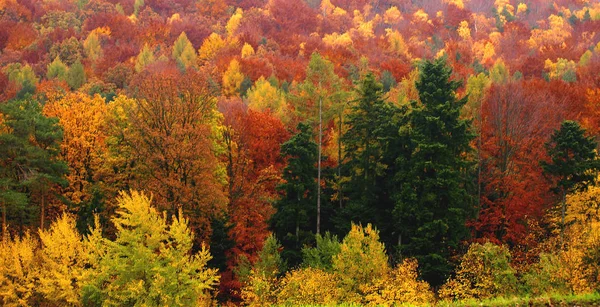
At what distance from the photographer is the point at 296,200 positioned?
3234 cm

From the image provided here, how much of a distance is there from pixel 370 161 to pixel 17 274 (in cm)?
2027

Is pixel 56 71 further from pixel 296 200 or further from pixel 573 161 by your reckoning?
pixel 573 161

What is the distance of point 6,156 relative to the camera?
32.8 metres

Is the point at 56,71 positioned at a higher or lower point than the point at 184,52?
lower

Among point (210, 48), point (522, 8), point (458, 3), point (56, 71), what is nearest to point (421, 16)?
point (458, 3)

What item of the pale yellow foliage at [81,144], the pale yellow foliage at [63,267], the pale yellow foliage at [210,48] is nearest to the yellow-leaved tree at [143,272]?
the pale yellow foliage at [63,267]

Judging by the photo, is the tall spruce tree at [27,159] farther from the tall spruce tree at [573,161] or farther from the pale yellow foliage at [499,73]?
the pale yellow foliage at [499,73]

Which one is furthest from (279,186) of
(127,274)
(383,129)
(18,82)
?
(18,82)

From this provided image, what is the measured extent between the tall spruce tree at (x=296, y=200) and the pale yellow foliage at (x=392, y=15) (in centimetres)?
14214

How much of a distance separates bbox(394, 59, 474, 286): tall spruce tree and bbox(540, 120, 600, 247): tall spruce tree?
4792 millimetres

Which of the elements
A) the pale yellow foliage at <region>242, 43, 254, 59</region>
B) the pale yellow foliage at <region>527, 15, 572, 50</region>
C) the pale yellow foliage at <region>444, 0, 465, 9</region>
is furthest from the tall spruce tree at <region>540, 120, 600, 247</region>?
the pale yellow foliage at <region>444, 0, 465, 9</region>

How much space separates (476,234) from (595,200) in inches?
273

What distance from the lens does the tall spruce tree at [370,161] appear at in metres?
32.0

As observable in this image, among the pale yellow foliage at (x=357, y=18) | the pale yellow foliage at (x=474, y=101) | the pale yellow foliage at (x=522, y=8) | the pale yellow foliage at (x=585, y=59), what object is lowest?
the pale yellow foliage at (x=474, y=101)
